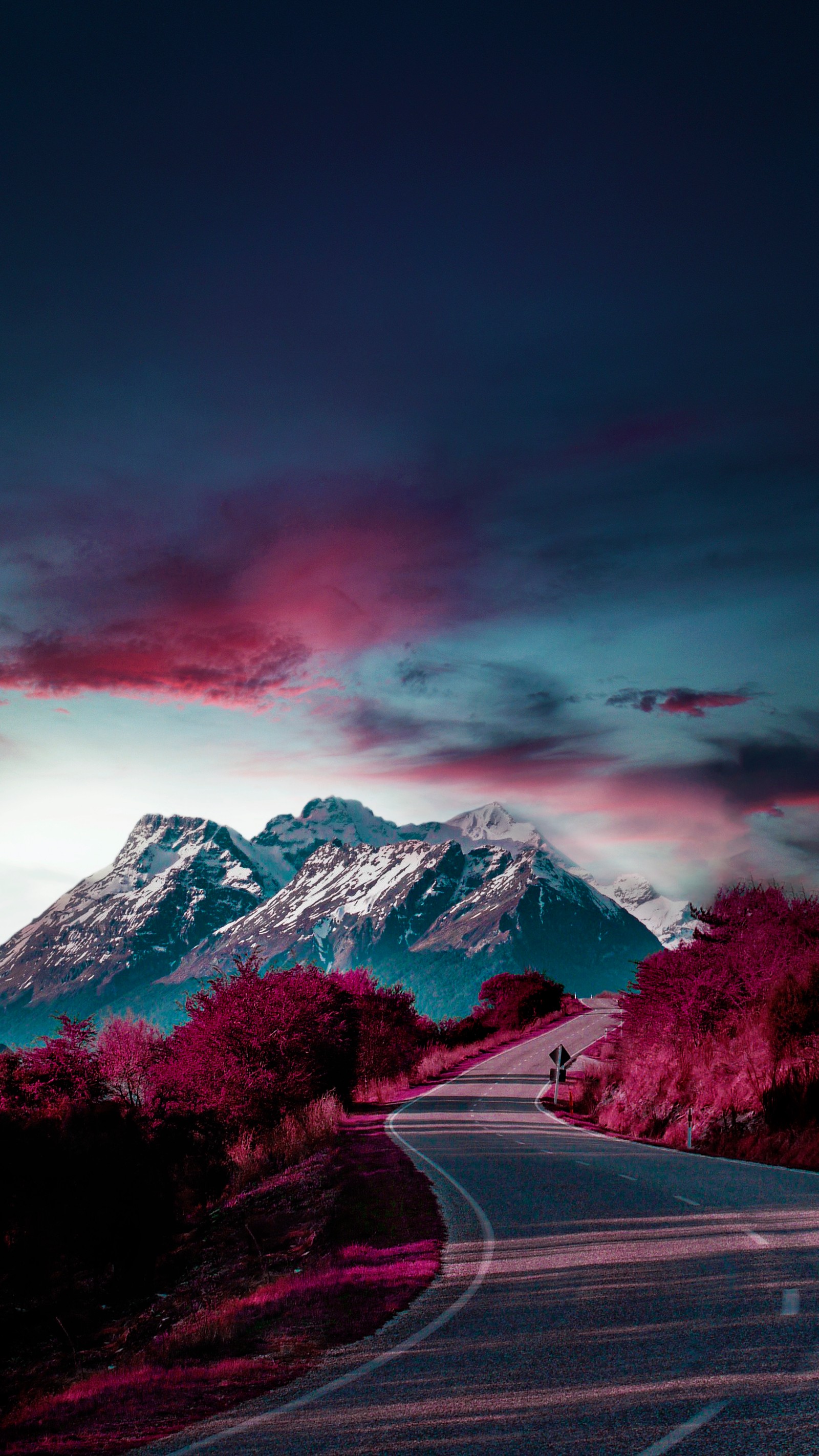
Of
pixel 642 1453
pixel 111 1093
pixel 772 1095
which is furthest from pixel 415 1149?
pixel 642 1453

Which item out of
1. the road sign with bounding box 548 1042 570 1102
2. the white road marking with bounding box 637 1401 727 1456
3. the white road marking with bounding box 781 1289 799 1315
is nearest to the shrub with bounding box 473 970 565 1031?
the road sign with bounding box 548 1042 570 1102

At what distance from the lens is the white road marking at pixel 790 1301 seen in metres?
7.24

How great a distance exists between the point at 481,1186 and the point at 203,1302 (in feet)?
16.6

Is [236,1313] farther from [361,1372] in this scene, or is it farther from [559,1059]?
[559,1059]

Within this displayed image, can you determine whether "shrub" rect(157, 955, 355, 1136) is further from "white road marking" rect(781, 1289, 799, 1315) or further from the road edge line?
"white road marking" rect(781, 1289, 799, 1315)

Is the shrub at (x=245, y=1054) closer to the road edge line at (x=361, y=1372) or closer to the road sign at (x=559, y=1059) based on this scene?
the road sign at (x=559, y=1059)

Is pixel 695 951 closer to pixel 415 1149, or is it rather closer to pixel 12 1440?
pixel 415 1149

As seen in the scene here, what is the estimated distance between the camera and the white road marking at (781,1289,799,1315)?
7.24 metres

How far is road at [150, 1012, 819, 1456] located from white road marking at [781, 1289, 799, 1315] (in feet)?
0.06

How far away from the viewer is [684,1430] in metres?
5.10

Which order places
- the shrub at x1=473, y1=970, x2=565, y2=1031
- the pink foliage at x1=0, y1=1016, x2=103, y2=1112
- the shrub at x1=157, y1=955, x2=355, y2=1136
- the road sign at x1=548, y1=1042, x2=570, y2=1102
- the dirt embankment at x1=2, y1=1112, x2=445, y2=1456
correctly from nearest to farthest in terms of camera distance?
the dirt embankment at x1=2, y1=1112, x2=445, y2=1456 < the pink foliage at x1=0, y1=1016, x2=103, y2=1112 < the shrub at x1=157, y1=955, x2=355, y2=1136 < the road sign at x1=548, y1=1042, x2=570, y2=1102 < the shrub at x1=473, y1=970, x2=565, y2=1031

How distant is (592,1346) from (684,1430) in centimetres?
190

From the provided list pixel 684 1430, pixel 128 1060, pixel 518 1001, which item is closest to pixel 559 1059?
pixel 128 1060

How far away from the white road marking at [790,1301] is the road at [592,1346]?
18mm
